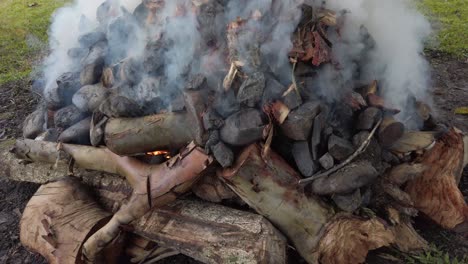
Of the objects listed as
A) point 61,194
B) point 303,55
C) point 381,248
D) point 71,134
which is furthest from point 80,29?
point 381,248

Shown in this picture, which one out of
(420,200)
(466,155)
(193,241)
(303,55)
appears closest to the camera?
(193,241)

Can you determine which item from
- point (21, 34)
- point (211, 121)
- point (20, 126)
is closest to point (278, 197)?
point (211, 121)

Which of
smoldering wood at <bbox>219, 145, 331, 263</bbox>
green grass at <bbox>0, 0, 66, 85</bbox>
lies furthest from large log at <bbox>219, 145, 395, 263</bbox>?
green grass at <bbox>0, 0, 66, 85</bbox>

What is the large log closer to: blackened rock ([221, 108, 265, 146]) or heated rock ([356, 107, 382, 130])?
blackened rock ([221, 108, 265, 146])

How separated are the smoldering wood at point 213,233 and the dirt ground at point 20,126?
0.97 ft

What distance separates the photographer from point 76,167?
316 cm

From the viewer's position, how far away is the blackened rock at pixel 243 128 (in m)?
2.51

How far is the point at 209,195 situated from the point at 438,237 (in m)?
1.50

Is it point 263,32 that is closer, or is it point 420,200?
point 263,32

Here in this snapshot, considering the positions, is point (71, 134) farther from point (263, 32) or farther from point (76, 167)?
point (263, 32)

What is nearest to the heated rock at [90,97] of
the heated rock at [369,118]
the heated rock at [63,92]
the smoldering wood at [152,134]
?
the heated rock at [63,92]

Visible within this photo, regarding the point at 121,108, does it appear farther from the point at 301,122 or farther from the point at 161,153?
the point at 301,122

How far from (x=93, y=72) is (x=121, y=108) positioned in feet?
2.28

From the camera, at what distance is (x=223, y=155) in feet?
8.27
